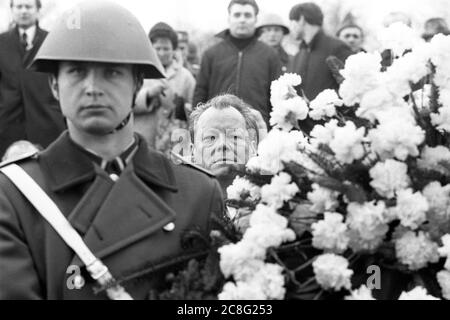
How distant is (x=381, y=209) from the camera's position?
146 inches

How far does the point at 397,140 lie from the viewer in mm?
3789

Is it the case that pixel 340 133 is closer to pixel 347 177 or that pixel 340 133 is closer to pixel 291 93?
pixel 347 177

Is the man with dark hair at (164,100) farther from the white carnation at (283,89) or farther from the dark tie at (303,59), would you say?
the white carnation at (283,89)

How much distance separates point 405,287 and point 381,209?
0.32 metres

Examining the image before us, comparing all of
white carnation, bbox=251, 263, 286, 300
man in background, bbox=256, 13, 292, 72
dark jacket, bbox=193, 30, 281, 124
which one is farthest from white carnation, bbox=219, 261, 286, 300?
man in background, bbox=256, 13, 292, 72

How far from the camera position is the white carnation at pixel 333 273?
3676mm

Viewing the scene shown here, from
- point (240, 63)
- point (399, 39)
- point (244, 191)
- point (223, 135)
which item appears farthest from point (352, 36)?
point (244, 191)

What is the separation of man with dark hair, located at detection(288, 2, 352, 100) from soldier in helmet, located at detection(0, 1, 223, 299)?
695cm

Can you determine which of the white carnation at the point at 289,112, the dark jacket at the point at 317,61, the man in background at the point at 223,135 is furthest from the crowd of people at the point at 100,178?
the dark jacket at the point at 317,61

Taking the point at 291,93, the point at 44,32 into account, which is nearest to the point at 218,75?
the point at 44,32

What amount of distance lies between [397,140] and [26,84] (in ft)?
24.3

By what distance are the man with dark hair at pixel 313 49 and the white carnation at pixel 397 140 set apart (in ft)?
23.3

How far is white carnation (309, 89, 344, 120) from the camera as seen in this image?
4.21m

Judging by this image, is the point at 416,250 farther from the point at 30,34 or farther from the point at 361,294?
the point at 30,34
